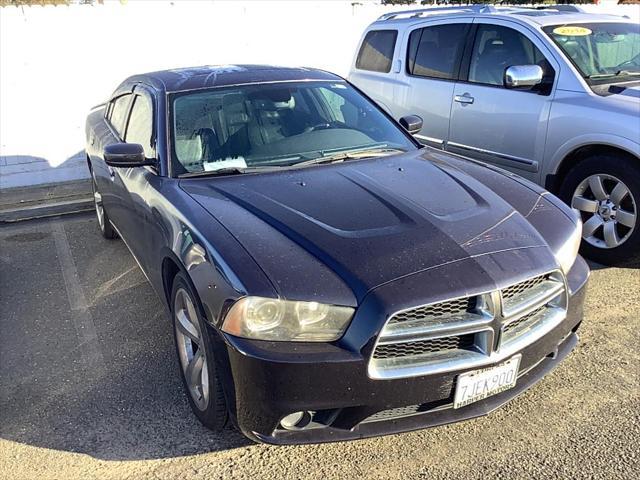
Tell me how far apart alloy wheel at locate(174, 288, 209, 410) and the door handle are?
3.77 metres

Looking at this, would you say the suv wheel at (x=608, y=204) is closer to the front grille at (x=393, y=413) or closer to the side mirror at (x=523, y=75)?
the side mirror at (x=523, y=75)

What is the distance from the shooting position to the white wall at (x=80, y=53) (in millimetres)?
7031

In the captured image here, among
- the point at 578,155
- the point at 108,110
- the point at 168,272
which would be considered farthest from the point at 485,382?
the point at 108,110

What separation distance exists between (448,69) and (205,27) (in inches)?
145

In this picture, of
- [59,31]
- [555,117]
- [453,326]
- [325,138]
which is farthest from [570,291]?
[59,31]

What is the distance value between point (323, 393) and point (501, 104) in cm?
391

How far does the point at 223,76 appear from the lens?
4.04m

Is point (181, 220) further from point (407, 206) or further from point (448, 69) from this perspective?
point (448, 69)

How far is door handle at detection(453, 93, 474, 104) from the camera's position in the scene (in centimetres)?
567

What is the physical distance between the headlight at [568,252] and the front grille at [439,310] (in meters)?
0.62

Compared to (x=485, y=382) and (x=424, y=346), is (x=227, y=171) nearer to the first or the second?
(x=424, y=346)

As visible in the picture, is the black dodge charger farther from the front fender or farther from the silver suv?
the silver suv

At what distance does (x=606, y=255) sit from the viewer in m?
4.62

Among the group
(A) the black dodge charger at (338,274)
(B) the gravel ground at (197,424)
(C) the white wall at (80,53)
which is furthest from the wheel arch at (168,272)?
(C) the white wall at (80,53)
